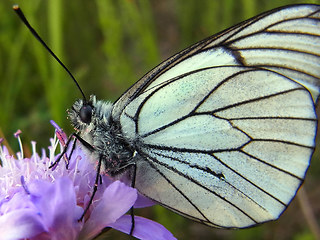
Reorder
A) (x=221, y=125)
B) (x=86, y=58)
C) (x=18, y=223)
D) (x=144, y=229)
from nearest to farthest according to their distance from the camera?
(x=18, y=223) → (x=144, y=229) → (x=221, y=125) → (x=86, y=58)

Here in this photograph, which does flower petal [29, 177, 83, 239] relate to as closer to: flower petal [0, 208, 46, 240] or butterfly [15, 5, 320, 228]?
flower petal [0, 208, 46, 240]

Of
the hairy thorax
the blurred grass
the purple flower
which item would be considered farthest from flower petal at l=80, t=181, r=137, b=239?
the blurred grass

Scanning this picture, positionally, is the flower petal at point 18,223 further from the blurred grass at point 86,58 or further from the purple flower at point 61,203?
the blurred grass at point 86,58

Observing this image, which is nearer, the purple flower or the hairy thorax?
the purple flower

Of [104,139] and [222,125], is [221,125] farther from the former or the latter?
[104,139]

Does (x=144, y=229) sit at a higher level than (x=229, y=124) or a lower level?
lower

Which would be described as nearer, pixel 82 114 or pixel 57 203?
pixel 57 203

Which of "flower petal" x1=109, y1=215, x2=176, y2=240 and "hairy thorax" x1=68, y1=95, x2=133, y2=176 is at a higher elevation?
"hairy thorax" x1=68, y1=95, x2=133, y2=176

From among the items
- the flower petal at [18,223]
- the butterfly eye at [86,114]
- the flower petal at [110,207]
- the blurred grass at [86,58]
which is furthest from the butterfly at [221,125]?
the blurred grass at [86,58]

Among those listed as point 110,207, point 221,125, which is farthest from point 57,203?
point 221,125
